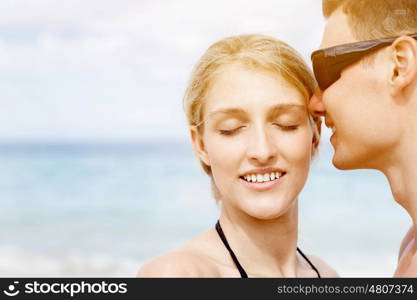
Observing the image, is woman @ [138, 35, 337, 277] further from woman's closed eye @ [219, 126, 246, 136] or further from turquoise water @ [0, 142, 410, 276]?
turquoise water @ [0, 142, 410, 276]

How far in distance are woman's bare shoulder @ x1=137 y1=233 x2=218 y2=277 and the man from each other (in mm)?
1022

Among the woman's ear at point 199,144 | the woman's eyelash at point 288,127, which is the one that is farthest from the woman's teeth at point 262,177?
the woman's ear at point 199,144

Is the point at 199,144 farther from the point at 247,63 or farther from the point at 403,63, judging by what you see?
the point at 403,63

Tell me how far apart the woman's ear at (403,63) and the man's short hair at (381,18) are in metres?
0.07

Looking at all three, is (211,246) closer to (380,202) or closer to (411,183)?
(411,183)

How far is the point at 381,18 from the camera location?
12.6 ft

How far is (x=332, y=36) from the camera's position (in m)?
3.98

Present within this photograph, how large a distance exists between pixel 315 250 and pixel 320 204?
4274 mm

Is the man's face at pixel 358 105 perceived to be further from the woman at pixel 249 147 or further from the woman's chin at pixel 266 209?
the woman's chin at pixel 266 209

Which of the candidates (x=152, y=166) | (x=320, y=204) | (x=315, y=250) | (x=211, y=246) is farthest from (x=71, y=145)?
(x=211, y=246)

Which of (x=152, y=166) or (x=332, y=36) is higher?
(x=152, y=166)

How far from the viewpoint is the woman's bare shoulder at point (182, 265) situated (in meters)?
3.54

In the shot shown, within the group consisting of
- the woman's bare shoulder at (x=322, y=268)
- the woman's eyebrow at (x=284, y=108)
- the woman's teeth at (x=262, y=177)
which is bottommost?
the woman's bare shoulder at (x=322, y=268)

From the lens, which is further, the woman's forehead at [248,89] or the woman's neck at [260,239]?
the woman's neck at [260,239]
